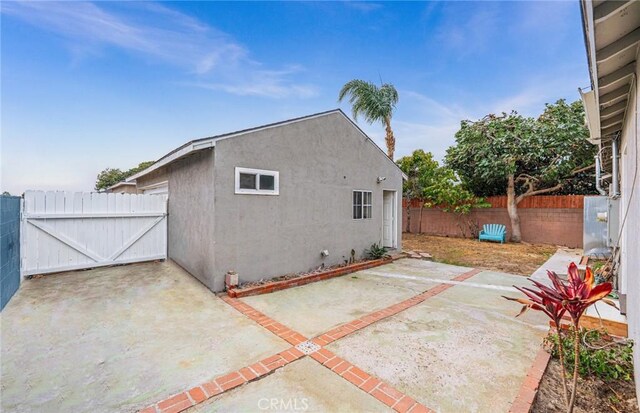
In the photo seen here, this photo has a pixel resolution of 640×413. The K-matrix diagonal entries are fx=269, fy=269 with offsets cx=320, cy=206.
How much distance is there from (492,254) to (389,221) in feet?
14.5

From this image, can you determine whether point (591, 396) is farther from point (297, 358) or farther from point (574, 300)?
point (297, 358)

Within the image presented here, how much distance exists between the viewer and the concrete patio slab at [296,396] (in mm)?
2482

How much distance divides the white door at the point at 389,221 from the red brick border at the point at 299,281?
1693mm

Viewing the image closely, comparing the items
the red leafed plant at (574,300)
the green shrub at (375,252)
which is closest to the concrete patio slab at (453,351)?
the red leafed plant at (574,300)

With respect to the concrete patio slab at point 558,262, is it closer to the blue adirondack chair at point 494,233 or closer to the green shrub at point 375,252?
the blue adirondack chair at point 494,233

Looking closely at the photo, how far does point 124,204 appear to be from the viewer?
25.2 feet

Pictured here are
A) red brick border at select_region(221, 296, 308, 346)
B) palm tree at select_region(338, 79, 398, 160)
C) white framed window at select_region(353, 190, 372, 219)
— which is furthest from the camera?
palm tree at select_region(338, 79, 398, 160)

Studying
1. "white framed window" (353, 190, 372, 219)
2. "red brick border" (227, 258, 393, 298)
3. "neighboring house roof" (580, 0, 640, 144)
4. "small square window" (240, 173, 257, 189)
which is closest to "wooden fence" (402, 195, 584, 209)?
"white framed window" (353, 190, 372, 219)

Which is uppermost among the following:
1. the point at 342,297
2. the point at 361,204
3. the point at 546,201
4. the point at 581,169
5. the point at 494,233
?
the point at 581,169

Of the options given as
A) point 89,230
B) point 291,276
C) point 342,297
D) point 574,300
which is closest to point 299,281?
point 291,276

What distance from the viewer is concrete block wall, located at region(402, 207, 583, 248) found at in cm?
1235

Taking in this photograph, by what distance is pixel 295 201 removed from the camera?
6.98m

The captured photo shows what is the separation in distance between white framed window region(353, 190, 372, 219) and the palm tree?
25.3ft

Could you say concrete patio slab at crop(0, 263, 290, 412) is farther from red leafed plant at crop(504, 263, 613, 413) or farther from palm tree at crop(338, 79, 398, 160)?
palm tree at crop(338, 79, 398, 160)
